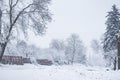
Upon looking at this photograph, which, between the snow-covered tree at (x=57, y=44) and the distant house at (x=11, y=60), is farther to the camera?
the snow-covered tree at (x=57, y=44)

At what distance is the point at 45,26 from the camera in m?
25.3

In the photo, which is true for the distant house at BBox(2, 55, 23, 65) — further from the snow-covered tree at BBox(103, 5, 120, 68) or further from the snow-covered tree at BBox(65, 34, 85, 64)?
the snow-covered tree at BBox(65, 34, 85, 64)

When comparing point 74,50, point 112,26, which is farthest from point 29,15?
point 74,50

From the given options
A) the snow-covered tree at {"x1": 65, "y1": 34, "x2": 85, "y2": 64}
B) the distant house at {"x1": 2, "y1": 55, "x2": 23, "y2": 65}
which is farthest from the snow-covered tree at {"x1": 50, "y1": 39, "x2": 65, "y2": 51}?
the distant house at {"x1": 2, "y1": 55, "x2": 23, "y2": 65}

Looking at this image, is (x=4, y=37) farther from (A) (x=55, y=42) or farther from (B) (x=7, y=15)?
(A) (x=55, y=42)

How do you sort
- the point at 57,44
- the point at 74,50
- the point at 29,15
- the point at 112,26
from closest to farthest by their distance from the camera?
1. the point at 29,15
2. the point at 112,26
3. the point at 74,50
4. the point at 57,44

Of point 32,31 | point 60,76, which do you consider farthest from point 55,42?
point 60,76

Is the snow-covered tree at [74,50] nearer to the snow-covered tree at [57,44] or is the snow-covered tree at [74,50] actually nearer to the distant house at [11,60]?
the snow-covered tree at [57,44]

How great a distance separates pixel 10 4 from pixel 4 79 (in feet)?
52.2

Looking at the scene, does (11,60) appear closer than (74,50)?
Yes

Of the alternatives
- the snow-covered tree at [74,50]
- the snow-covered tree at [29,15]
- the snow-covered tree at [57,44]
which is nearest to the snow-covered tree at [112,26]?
the snow-covered tree at [29,15]

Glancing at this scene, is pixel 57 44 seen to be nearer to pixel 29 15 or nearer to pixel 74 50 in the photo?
pixel 74 50

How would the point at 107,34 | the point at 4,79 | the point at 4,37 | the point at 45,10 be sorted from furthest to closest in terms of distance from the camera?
the point at 107,34 < the point at 45,10 < the point at 4,37 < the point at 4,79

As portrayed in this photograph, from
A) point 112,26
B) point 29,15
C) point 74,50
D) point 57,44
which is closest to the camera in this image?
point 29,15
